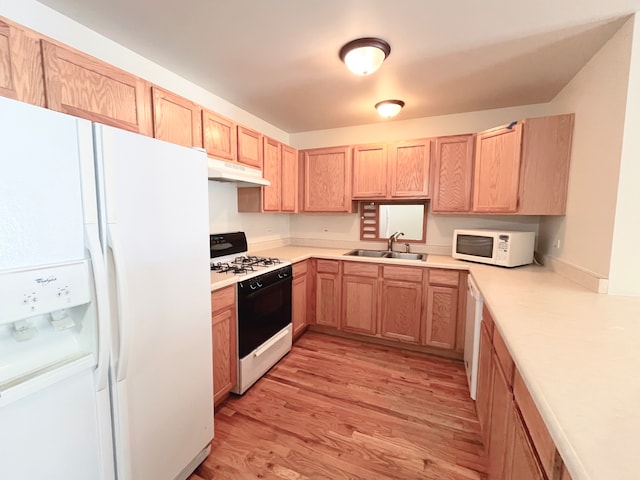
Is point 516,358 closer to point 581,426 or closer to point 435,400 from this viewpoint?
point 581,426

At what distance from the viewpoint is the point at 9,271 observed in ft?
2.64

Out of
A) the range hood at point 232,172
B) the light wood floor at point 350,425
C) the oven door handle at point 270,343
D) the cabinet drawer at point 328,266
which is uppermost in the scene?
the range hood at point 232,172

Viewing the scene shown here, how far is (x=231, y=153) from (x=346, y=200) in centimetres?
143

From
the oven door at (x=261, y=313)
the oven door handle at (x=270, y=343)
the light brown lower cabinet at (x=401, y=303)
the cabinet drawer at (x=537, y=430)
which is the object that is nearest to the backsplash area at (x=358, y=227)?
the light brown lower cabinet at (x=401, y=303)

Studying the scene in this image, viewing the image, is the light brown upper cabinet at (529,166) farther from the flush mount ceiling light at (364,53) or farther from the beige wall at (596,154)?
the flush mount ceiling light at (364,53)

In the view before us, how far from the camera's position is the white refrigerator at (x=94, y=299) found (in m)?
0.84

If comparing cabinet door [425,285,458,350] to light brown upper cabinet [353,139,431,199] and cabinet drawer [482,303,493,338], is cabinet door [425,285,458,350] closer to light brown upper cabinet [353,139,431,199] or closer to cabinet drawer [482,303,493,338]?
cabinet drawer [482,303,493,338]

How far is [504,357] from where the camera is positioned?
125cm

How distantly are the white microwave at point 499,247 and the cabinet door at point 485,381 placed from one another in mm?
881

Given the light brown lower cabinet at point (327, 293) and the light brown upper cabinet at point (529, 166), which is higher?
the light brown upper cabinet at point (529, 166)

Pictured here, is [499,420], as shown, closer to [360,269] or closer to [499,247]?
[499,247]

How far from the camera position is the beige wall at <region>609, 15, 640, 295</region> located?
4.89 ft

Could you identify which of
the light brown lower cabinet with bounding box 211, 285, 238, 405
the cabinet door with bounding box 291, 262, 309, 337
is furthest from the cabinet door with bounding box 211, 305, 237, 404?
the cabinet door with bounding box 291, 262, 309, 337

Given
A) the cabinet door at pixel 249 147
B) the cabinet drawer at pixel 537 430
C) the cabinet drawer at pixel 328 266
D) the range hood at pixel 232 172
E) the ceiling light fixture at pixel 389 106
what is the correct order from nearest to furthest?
the cabinet drawer at pixel 537 430, the range hood at pixel 232 172, the cabinet door at pixel 249 147, the ceiling light fixture at pixel 389 106, the cabinet drawer at pixel 328 266
